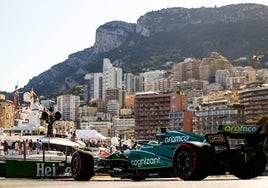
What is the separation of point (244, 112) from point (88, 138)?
112 meters

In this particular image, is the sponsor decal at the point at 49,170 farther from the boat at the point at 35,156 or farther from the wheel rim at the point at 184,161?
the wheel rim at the point at 184,161

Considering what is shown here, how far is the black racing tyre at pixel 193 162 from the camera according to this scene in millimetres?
12773

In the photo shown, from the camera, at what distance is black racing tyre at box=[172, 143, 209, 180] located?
12.8 m

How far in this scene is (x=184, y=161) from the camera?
13.2 meters

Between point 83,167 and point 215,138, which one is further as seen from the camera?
point 83,167

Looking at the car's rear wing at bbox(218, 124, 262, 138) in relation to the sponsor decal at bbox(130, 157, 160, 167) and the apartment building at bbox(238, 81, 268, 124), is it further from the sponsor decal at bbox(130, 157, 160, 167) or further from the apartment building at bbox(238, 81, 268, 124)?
the apartment building at bbox(238, 81, 268, 124)

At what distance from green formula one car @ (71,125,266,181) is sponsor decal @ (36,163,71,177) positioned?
656 centimetres

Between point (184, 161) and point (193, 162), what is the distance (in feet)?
1.48

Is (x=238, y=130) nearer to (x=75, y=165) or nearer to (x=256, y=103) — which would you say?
(x=75, y=165)

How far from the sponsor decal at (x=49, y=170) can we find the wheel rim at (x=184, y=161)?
1095 centimetres

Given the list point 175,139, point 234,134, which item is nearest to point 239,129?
point 234,134

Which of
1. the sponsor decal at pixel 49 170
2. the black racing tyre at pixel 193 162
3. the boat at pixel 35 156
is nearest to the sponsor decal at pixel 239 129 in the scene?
the black racing tyre at pixel 193 162

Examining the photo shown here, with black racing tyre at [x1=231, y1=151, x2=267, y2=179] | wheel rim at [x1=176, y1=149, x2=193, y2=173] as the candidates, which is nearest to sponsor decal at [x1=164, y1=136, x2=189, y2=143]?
black racing tyre at [x1=231, y1=151, x2=267, y2=179]

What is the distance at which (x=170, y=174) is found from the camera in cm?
1644
